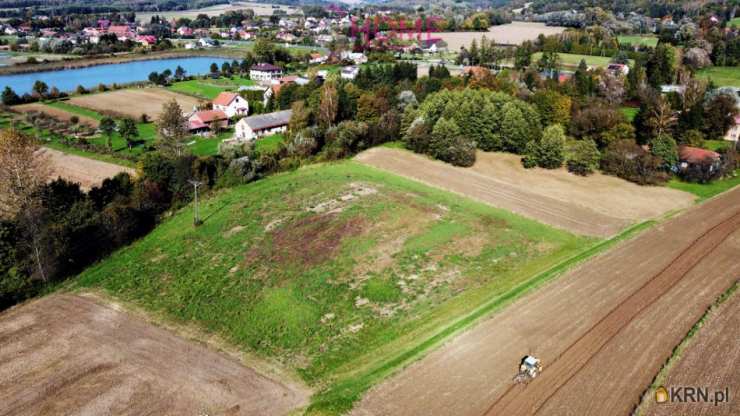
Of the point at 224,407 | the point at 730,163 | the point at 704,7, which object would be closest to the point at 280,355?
the point at 224,407

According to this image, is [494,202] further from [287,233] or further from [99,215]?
[99,215]

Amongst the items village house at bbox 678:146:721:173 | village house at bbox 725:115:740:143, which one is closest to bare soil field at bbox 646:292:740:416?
village house at bbox 678:146:721:173

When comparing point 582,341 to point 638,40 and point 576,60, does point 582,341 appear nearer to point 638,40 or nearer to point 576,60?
point 576,60

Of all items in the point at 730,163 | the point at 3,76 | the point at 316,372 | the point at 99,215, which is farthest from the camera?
the point at 3,76

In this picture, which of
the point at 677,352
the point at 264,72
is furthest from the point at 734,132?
the point at 264,72

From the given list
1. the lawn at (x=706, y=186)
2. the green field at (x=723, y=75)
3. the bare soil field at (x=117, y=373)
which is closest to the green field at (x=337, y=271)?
the bare soil field at (x=117, y=373)

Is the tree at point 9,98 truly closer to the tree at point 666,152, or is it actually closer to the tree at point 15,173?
the tree at point 15,173
